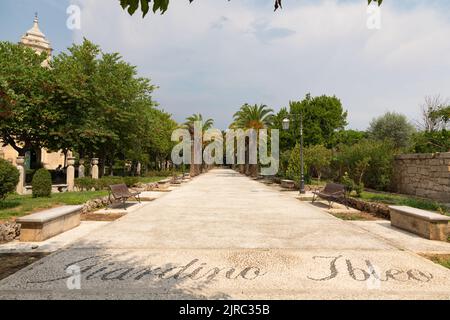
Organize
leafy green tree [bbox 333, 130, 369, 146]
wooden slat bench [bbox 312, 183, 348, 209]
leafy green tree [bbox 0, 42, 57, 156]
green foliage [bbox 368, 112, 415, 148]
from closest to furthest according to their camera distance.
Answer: wooden slat bench [bbox 312, 183, 348, 209] → leafy green tree [bbox 0, 42, 57, 156] → leafy green tree [bbox 333, 130, 369, 146] → green foliage [bbox 368, 112, 415, 148]

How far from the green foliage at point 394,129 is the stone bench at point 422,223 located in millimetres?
38749

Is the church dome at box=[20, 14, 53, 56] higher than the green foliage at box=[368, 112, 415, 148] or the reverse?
higher

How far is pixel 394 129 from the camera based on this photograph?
4472cm

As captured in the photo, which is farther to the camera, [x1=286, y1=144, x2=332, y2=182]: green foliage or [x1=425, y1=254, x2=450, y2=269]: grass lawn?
[x1=286, y1=144, x2=332, y2=182]: green foliage

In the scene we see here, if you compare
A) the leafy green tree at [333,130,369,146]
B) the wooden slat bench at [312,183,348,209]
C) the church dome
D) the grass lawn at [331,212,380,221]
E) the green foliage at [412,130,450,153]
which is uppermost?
the church dome

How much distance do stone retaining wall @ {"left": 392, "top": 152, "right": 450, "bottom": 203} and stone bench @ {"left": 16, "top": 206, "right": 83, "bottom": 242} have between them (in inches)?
603

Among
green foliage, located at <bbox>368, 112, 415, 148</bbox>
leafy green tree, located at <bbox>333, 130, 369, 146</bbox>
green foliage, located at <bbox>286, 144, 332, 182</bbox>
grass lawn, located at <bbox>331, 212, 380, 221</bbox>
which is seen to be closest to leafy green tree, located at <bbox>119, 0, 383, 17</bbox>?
grass lawn, located at <bbox>331, 212, 380, 221</bbox>

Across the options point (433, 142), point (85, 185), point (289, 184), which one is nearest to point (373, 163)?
point (433, 142)

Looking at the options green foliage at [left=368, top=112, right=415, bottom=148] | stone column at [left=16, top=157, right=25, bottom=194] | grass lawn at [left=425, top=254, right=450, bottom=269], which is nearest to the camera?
grass lawn at [left=425, top=254, right=450, bottom=269]

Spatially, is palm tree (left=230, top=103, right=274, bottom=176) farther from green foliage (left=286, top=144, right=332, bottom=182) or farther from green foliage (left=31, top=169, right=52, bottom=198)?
green foliage (left=31, top=169, right=52, bottom=198)

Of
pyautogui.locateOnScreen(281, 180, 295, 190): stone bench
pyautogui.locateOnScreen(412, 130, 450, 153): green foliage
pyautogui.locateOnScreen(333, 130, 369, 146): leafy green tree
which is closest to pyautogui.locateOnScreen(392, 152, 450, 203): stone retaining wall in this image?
pyautogui.locateOnScreen(412, 130, 450, 153): green foliage

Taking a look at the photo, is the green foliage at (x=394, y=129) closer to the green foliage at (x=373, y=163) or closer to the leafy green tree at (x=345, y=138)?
the leafy green tree at (x=345, y=138)

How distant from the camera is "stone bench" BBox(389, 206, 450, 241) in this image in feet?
24.5

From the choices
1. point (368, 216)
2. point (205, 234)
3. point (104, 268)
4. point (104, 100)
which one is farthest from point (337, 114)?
point (104, 268)
